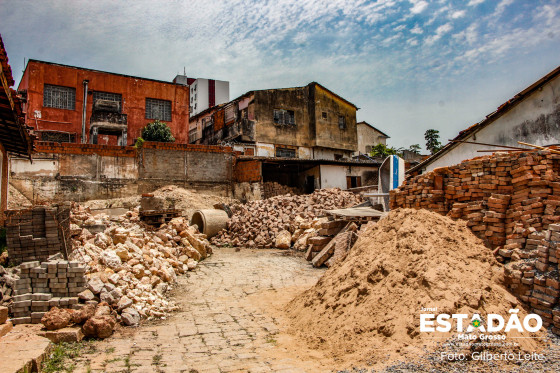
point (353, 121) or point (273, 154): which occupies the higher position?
point (353, 121)

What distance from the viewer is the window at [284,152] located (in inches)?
1173

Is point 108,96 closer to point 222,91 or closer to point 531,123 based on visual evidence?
point 222,91

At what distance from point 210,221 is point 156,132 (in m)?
13.0

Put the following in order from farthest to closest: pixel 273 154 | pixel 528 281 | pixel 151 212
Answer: pixel 273 154, pixel 151 212, pixel 528 281

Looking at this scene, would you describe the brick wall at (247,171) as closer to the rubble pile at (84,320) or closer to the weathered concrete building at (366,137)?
the rubble pile at (84,320)

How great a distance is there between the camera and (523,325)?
14.6 ft

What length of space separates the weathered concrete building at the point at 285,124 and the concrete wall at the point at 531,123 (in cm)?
1819

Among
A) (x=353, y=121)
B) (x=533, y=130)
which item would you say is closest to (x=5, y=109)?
A: (x=533, y=130)

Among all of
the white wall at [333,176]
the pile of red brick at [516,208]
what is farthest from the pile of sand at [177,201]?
the pile of red brick at [516,208]

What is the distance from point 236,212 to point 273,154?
13214 mm

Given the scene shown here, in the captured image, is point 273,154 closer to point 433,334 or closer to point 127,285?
point 127,285

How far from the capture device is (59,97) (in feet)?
82.4

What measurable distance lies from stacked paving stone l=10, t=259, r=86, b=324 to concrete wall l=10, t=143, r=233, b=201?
1203cm

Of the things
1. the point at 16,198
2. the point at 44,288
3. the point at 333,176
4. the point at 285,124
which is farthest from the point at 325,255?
the point at 285,124
